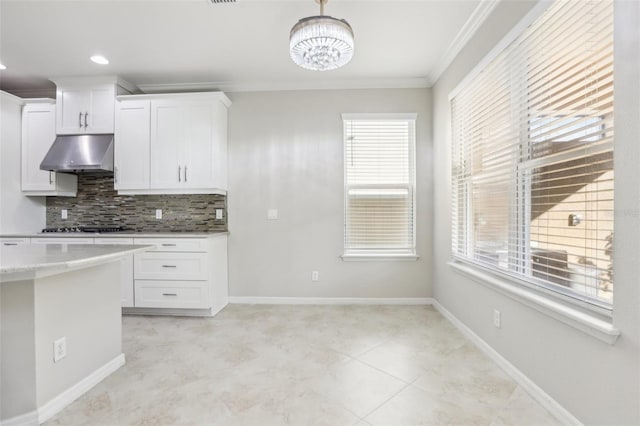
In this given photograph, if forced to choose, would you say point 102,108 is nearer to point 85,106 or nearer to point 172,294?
point 85,106

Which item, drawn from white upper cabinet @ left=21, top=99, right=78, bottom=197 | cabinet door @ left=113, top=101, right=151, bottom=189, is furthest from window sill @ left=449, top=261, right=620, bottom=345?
A: white upper cabinet @ left=21, top=99, right=78, bottom=197

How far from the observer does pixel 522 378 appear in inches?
73.6

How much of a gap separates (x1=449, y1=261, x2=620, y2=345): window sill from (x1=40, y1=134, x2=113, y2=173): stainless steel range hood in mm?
3993

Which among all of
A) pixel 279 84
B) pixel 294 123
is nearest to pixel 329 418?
pixel 294 123

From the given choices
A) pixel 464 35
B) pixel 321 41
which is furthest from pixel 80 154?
pixel 464 35

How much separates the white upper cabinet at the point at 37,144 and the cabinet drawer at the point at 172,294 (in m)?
1.74

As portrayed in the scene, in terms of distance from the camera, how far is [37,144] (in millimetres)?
3500

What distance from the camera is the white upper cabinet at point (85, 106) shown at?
3.39 metres

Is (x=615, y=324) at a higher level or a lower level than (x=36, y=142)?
lower

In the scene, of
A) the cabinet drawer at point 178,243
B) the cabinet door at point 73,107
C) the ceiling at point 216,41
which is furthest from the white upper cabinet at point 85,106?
the cabinet drawer at point 178,243

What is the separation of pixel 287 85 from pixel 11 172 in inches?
133

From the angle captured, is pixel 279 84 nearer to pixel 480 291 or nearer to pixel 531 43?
pixel 531 43

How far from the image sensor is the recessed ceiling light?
297cm

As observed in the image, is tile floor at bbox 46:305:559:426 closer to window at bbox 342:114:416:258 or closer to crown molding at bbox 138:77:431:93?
window at bbox 342:114:416:258
